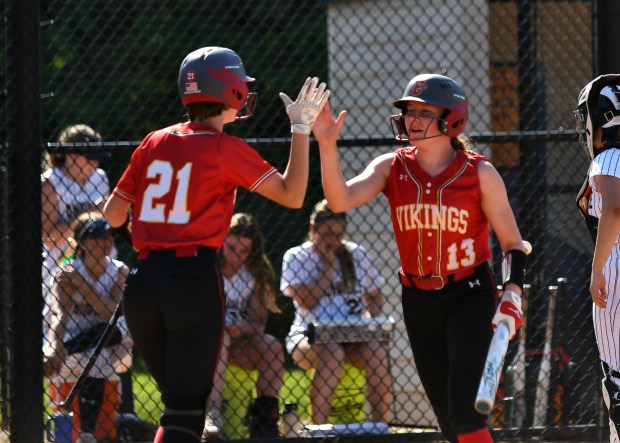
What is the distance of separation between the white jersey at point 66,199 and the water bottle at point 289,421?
144 centimetres

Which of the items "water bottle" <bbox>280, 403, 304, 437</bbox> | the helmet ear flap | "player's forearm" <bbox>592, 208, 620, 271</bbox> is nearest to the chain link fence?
"water bottle" <bbox>280, 403, 304, 437</bbox>

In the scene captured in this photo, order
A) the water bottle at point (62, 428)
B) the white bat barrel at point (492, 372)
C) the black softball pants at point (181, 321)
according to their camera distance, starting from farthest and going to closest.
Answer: the water bottle at point (62, 428)
the black softball pants at point (181, 321)
the white bat barrel at point (492, 372)

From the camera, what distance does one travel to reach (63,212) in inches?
227

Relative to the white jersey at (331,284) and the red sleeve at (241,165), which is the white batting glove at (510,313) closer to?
the red sleeve at (241,165)

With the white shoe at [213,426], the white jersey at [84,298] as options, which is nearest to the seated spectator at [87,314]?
the white jersey at [84,298]

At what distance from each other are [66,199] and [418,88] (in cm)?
252

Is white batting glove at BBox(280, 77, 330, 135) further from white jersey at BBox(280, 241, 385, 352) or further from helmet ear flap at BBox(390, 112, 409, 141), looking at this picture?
white jersey at BBox(280, 241, 385, 352)

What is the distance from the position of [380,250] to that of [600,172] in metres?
3.47

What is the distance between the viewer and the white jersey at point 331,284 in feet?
20.3

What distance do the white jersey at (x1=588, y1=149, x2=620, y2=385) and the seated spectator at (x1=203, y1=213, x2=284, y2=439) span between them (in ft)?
7.49

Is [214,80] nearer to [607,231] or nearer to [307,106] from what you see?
[307,106]

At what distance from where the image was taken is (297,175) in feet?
12.5

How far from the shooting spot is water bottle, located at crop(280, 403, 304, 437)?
19.5 feet

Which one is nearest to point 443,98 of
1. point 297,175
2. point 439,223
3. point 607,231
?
point 439,223
